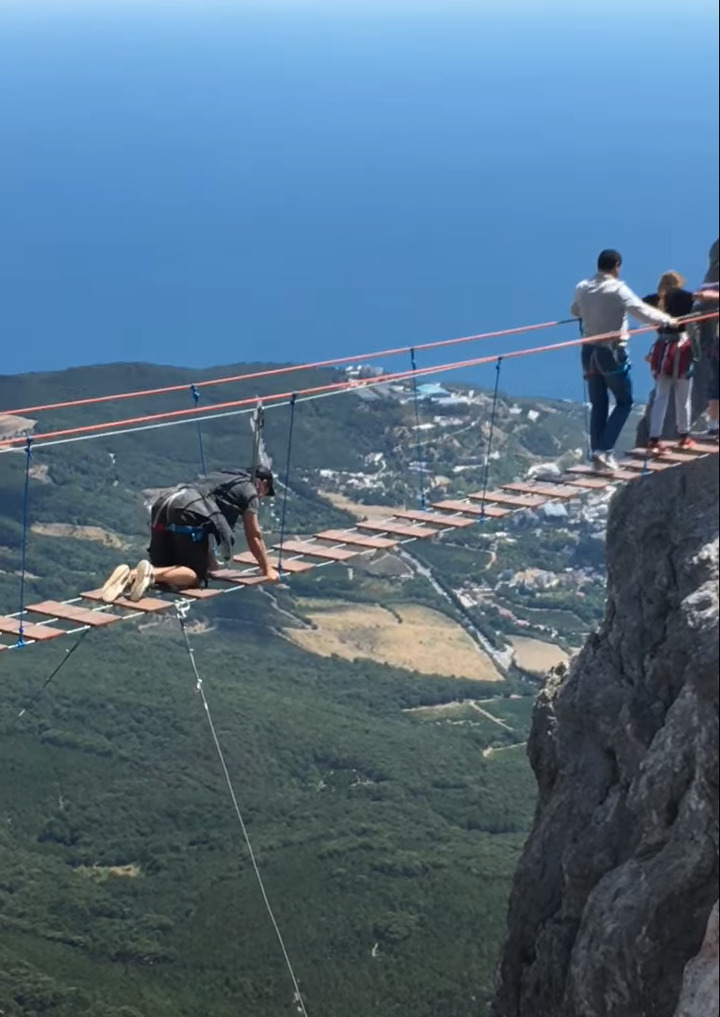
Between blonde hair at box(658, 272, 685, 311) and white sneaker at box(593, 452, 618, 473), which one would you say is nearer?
blonde hair at box(658, 272, 685, 311)

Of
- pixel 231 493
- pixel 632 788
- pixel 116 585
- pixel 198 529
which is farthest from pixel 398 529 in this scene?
pixel 632 788

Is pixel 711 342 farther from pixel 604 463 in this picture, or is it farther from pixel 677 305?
pixel 604 463

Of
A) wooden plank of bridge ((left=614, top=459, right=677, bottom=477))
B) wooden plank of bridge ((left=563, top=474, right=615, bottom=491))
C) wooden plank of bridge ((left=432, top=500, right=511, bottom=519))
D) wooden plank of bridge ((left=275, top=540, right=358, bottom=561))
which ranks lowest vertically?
wooden plank of bridge ((left=275, top=540, right=358, bottom=561))

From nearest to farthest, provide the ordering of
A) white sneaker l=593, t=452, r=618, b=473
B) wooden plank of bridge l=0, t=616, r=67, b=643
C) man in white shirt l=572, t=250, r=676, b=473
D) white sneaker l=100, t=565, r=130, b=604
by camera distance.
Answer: wooden plank of bridge l=0, t=616, r=67, b=643 → white sneaker l=100, t=565, r=130, b=604 → man in white shirt l=572, t=250, r=676, b=473 → white sneaker l=593, t=452, r=618, b=473

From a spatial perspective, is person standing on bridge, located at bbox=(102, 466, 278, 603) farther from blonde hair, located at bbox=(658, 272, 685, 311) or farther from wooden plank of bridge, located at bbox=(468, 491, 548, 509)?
blonde hair, located at bbox=(658, 272, 685, 311)

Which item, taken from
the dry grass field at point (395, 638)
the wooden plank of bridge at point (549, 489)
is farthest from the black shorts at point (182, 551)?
the dry grass field at point (395, 638)

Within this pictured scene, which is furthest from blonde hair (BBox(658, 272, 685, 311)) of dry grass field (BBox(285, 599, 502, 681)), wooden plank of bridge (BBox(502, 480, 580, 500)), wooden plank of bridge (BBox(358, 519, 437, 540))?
dry grass field (BBox(285, 599, 502, 681))

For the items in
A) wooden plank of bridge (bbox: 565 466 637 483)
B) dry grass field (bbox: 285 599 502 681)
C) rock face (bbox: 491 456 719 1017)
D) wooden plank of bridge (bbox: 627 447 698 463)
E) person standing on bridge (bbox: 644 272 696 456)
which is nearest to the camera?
rock face (bbox: 491 456 719 1017)
